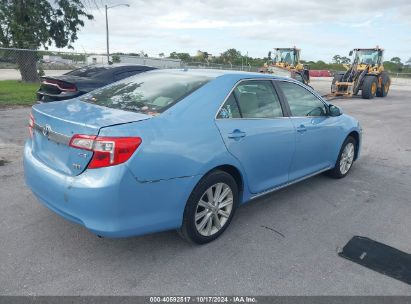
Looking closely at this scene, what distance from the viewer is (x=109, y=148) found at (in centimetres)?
273

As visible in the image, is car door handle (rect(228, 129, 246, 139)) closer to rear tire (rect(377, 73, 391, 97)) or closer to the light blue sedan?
the light blue sedan

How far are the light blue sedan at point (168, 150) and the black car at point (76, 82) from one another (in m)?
3.85

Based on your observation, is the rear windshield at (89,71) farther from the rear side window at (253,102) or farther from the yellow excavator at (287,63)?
the yellow excavator at (287,63)

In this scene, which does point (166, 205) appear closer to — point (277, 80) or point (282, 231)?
point (282, 231)

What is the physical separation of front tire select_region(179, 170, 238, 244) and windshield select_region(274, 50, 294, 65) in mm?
20478

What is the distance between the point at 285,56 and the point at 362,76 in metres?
4.88

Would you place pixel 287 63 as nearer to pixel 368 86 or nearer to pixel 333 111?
pixel 368 86

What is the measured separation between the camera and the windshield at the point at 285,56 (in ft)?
74.4

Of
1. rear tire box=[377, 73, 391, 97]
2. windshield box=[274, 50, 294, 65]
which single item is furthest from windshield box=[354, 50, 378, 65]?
windshield box=[274, 50, 294, 65]

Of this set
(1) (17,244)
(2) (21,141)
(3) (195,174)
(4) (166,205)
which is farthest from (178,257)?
(2) (21,141)

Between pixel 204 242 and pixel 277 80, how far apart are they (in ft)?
6.72

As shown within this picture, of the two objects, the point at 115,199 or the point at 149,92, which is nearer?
the point at 115,199

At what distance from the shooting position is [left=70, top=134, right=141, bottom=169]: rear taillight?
8.96 feet

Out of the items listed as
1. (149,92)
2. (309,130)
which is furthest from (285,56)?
(149,92)
